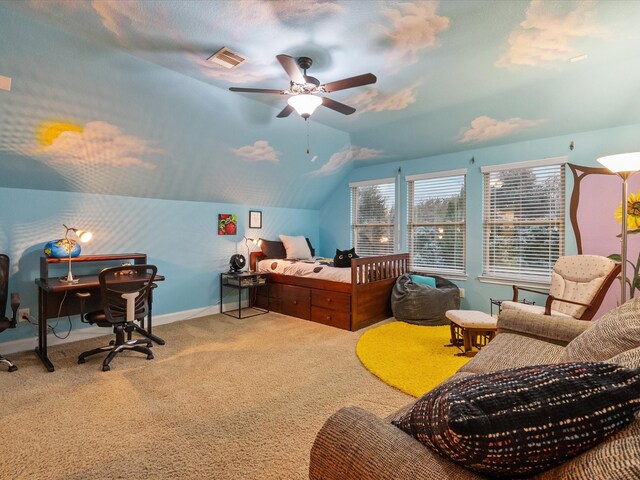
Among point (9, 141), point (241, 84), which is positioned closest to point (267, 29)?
point (241, 84)

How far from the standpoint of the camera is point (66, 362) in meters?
3.11

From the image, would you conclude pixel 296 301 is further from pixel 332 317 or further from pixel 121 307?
pixel 121 307

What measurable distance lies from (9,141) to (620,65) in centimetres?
552

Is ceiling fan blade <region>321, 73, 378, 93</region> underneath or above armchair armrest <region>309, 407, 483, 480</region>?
above

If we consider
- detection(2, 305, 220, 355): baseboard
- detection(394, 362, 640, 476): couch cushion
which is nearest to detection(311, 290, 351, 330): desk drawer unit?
detection(2, 305, 220, 355): baseboard

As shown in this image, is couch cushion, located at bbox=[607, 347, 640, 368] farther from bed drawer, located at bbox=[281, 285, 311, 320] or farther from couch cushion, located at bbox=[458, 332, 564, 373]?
bed drawer, located at bbox=[281, 285, 311, 320]

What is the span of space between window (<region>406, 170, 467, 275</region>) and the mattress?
1.47 meters

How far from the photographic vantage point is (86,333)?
3.83 m

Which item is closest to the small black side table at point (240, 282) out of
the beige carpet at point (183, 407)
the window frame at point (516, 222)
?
the beige carpet at point (183, 407)

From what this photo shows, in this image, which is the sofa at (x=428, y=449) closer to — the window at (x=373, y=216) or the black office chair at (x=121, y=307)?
the black office chair at (x=121, y=307)

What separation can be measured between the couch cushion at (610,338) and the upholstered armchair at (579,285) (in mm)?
1494

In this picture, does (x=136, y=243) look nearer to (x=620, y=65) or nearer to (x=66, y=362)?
(x=66, y=362)

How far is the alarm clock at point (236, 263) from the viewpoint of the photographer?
16.2ft

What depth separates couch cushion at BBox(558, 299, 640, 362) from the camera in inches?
51.6
